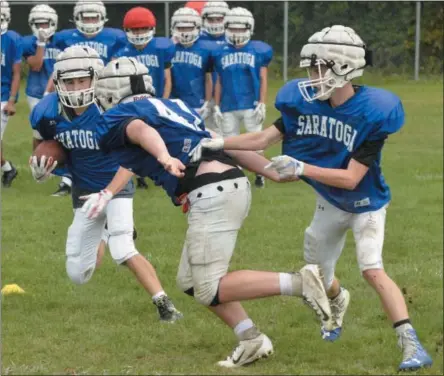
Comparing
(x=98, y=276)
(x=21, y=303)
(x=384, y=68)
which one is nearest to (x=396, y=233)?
(x=98, y=276)

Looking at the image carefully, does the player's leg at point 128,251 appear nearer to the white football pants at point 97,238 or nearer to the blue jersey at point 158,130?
the white football pants at point 97,238

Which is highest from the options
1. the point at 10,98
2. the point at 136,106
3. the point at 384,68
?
the point at 136,106

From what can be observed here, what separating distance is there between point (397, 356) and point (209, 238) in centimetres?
126

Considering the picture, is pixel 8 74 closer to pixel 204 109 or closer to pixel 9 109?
pixel 9 109

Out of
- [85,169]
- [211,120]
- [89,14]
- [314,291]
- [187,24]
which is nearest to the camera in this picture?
[314,291]

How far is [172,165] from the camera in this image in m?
5.04

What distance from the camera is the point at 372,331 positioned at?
6414mm

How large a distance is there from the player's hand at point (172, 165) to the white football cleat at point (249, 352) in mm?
1124

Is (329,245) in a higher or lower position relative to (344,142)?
lower

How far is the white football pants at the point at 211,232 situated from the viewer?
5531 millimetres

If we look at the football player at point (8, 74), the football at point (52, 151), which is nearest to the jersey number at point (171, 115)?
the football at point (52, 151)

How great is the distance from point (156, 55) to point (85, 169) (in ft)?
18.3

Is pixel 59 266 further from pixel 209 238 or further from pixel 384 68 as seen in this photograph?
pixel 384 68

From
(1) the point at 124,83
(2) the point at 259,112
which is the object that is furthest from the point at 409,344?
(2) the point at 259,112
